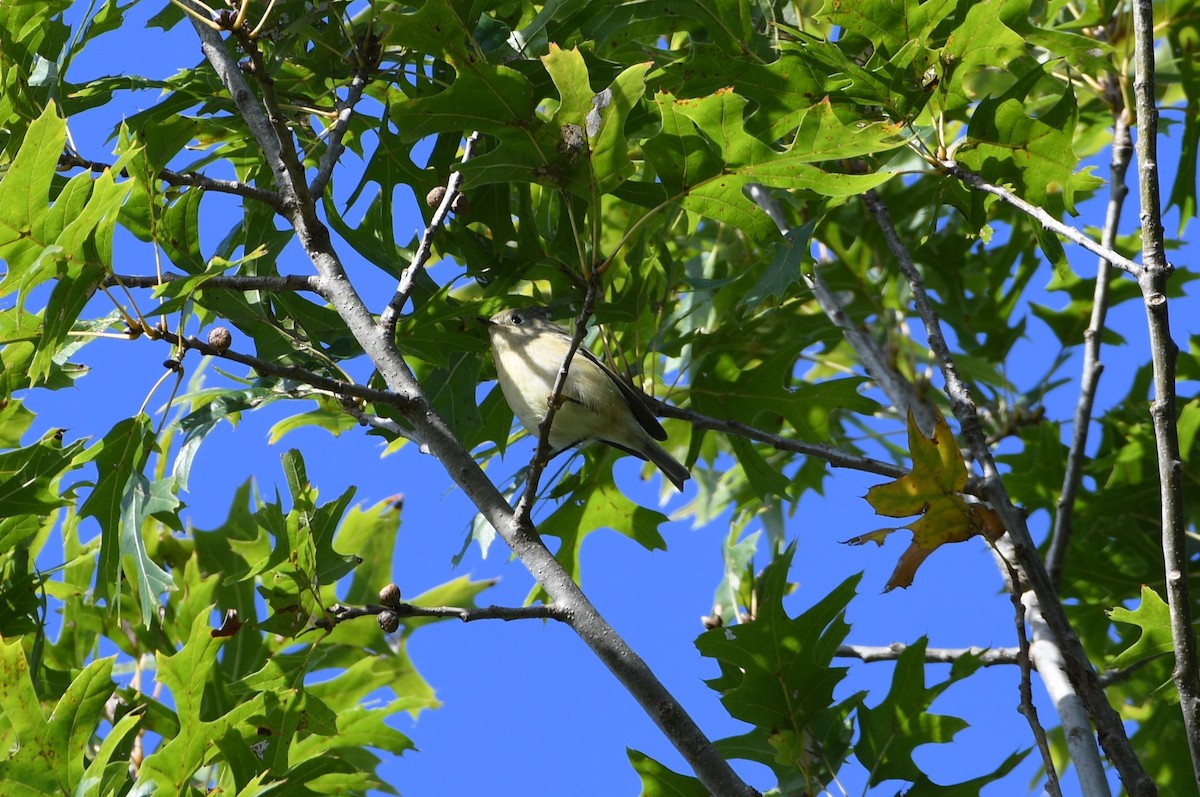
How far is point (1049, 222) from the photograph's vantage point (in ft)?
8.48

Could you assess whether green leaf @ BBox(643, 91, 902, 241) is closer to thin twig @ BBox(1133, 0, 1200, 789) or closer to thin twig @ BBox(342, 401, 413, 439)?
thin twig @ BBox(1133, 0, 1200, 789)

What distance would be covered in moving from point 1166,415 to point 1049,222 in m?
0.51

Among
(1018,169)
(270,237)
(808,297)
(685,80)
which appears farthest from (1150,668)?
(270,237)

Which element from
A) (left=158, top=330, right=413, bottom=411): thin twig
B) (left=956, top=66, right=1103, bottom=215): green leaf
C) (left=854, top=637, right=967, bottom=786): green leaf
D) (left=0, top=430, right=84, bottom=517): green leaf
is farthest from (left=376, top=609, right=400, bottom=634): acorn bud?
(left=956, top=66, right=1103, bottom=215): green leaf

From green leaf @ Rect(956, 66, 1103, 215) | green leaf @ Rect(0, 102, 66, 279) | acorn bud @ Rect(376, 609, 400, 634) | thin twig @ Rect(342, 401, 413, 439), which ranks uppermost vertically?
green leaf @ Rect(956, 66, 1103, 215)

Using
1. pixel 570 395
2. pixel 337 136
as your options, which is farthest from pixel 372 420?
pixel 570 395

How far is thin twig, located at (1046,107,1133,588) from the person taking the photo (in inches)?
141

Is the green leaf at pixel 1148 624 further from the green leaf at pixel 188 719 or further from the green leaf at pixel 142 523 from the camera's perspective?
the green leaf at pixel 142 523

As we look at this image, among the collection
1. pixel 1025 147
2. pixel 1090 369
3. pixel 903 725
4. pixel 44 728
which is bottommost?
pixel 44 728

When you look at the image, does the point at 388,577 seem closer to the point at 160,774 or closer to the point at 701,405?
the point at 701,405

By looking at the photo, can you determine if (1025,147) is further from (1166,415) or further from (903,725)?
(903,725)

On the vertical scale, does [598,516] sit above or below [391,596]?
above

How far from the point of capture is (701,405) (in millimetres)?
4133

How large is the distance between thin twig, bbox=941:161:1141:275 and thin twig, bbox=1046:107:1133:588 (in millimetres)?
815
